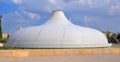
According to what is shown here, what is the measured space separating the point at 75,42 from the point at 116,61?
1153cm

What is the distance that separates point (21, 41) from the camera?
25.9 metres

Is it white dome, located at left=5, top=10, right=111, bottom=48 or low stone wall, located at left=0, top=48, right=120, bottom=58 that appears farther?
white dome, located at left=5, top=10, right=111, bottom=48

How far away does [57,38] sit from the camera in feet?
82.6

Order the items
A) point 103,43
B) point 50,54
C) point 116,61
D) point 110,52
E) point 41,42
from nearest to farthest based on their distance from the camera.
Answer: point 116,61
point 50,54
point 110,52
point 41,42
point 103,43

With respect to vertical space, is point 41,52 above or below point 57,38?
below

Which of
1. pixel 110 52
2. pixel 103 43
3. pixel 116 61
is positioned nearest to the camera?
pixel 116 61

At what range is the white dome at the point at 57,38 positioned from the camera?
82.0ft

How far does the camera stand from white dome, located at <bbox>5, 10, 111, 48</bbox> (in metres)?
25.0

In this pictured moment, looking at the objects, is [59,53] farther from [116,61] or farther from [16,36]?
[16,36]

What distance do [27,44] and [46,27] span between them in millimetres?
2988

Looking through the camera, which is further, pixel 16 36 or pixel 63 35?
pixel 16 36

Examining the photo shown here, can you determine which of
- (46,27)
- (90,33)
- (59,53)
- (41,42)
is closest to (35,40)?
(41,42)

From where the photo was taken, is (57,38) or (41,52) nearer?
(41,52)

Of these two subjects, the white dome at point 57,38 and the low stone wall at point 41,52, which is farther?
the white dome at point 57,38
